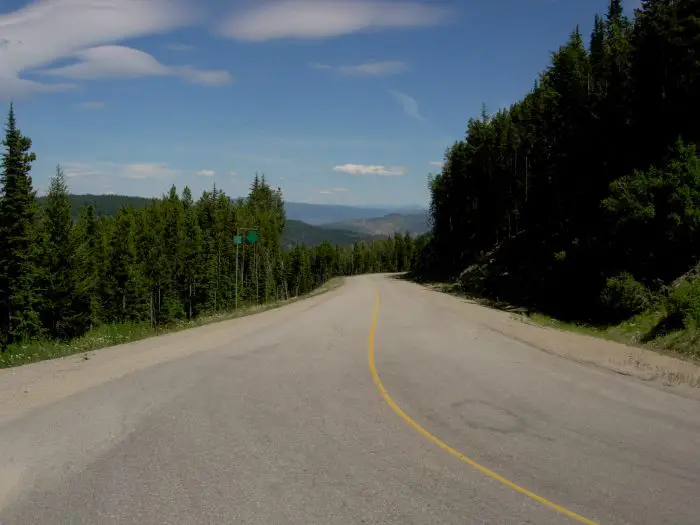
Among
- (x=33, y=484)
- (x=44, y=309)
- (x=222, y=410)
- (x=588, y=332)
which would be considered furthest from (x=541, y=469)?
(x=44, y=309)

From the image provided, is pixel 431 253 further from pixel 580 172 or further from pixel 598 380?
pixel 598 380

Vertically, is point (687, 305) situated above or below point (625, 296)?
above

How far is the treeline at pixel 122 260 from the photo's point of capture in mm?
38281

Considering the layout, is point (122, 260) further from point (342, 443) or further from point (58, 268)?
point (342, 443)

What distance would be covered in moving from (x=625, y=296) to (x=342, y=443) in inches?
718

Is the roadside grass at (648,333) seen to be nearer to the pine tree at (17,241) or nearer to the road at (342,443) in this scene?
the road at (342,443)

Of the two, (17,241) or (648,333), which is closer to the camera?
(648,333)

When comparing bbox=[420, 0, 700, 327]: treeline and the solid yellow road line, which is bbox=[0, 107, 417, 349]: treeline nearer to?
bbox=[420, 0, 700, 327]: treeline

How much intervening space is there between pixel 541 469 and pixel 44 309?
141ft

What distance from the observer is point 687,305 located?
17.6 meters

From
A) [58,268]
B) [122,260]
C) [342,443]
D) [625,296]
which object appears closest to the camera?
[342,443]

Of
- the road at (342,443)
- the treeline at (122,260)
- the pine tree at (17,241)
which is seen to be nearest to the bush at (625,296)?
the road at (342,443)

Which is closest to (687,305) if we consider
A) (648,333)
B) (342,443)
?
(648,333)

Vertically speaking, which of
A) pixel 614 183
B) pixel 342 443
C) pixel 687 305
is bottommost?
pixel 342 443
